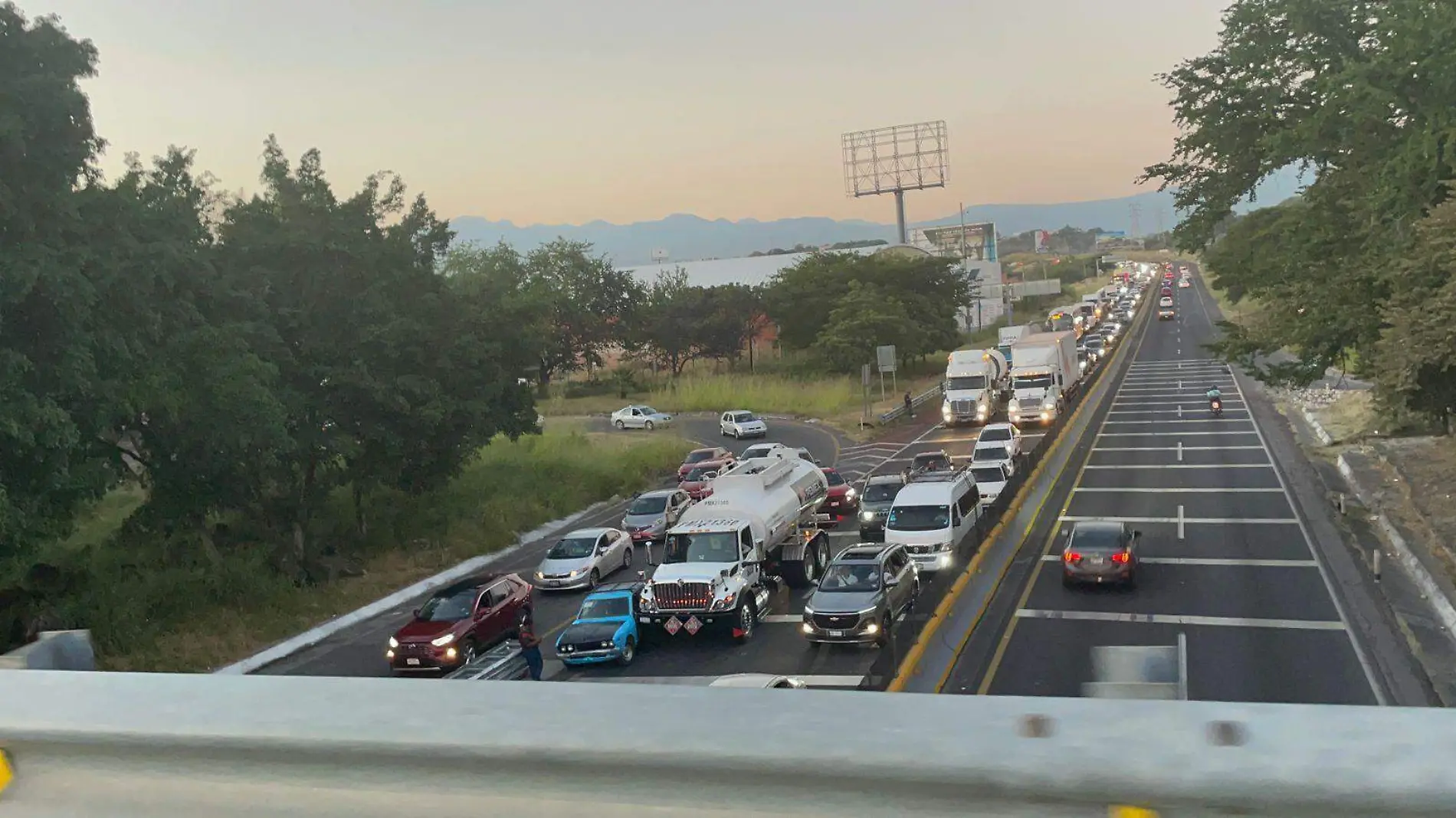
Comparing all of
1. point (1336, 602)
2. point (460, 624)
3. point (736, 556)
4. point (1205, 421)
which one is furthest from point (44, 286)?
point (1205, 421)

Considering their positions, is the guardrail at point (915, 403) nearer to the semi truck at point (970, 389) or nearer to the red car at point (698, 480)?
the semi truck at point (970, 389)

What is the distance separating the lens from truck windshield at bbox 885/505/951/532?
21.0 meters

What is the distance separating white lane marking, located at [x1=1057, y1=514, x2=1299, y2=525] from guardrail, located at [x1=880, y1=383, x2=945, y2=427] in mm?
A: 21662

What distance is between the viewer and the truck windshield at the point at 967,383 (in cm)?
4428

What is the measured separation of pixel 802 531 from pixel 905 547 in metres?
2.71

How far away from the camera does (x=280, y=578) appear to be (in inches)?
868

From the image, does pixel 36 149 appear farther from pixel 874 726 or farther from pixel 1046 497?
pixel 1046 497

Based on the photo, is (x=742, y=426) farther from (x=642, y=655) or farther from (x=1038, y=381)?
(x=642, y=655)

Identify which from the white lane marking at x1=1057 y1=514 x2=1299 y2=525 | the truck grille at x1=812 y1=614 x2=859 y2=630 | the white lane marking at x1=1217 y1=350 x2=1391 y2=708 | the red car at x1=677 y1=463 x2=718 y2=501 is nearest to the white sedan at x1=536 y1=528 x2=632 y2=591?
the red car at x1=677 y1=463 x2=718 y2=501

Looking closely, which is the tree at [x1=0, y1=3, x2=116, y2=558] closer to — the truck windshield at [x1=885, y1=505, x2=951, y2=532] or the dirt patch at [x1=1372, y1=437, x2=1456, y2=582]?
the truck windshield at [x1=885, y1=505, x2=951, y2=532]

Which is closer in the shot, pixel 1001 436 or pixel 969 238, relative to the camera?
pixel 1001 436

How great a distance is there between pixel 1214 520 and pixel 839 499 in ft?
31.5

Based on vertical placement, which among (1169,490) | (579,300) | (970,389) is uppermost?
(579,300)

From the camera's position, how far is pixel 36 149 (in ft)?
51.9
